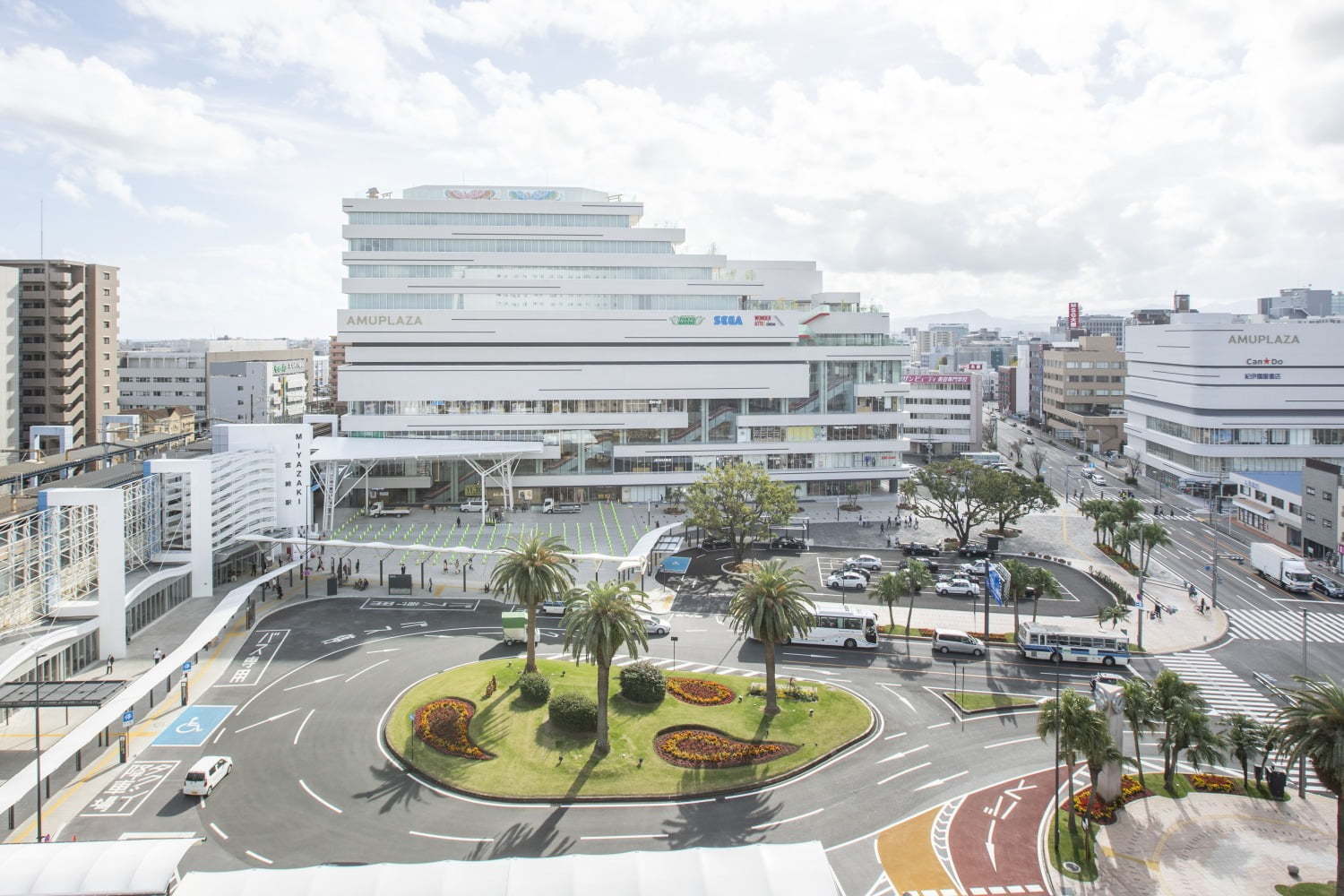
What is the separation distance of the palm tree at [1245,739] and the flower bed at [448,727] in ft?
102

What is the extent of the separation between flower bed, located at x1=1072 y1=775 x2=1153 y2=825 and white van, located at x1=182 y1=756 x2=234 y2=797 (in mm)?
33699

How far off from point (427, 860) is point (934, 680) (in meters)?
28.8

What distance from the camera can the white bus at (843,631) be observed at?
5269 centimetres

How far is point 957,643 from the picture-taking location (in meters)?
51.4

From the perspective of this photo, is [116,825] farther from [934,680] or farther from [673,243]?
[673,243]

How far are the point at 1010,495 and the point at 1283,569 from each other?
814 inches

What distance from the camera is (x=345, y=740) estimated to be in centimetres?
3959

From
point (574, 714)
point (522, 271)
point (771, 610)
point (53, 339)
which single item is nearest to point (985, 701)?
point (771, 610)

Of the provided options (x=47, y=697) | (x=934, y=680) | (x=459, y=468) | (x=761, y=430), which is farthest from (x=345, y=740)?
(x=761, y=430)

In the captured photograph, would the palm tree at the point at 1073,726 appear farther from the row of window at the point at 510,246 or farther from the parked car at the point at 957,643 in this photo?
the row of window at the point at 510,246

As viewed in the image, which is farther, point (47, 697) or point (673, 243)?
point (673, 243)

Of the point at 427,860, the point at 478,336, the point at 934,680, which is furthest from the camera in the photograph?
the point at 478,336

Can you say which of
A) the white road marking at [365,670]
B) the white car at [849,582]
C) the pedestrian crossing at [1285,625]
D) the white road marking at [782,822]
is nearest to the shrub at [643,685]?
the white road marking at [782,822]

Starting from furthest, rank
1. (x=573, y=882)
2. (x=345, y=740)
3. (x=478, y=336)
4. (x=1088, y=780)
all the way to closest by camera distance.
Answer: (x=478, y=336), (x=345, y=740), (x=1088, y=780), (x=573, y=882)
